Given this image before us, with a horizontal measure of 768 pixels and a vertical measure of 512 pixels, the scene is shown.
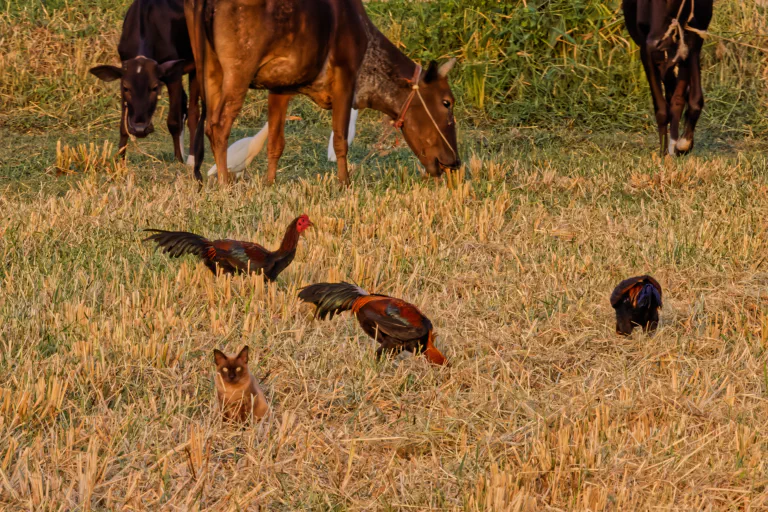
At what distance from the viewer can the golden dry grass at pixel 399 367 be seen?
3.19m

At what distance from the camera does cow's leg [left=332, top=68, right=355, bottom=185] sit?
8.41 meters

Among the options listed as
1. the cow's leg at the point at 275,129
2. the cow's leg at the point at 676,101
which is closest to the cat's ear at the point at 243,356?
the cow's leg at the point at 275,129

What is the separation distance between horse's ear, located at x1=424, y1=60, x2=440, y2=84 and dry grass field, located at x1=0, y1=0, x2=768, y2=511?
1155 mm

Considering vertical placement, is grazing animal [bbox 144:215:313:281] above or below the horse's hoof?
above

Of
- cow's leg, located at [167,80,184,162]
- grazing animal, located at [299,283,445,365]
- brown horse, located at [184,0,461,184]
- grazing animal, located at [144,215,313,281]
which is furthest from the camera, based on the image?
cow's leg, located at [167,80,184,162]

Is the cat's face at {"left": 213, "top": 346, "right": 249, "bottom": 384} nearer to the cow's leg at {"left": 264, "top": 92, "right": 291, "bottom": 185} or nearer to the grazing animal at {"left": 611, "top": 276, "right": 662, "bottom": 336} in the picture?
the grazing animal at {"left": 611, "top": 276, "right": 662, "bottom": 336}

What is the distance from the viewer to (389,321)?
4145mm

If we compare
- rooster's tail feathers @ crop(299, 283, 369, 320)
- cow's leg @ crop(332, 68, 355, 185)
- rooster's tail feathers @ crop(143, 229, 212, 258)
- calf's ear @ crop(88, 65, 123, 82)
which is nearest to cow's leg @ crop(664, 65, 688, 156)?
cow's leg @ crop(332, 68, 355, 185)

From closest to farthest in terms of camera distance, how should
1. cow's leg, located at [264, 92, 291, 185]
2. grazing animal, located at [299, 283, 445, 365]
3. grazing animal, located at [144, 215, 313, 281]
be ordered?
grazing animal, located at [299, 283, 445, 365] → grazing animal, located at [144, 215, 313, 281] → cow's leg, located at [264, 92, 291, 185]

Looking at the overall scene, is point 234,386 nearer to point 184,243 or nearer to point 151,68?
point 184,243

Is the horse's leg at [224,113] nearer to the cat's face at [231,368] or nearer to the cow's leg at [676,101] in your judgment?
the cow's leg at [676,101]

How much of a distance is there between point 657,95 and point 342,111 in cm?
342

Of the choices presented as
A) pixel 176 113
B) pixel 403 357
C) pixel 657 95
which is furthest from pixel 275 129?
pixel 403 357

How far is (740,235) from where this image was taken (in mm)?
6266
